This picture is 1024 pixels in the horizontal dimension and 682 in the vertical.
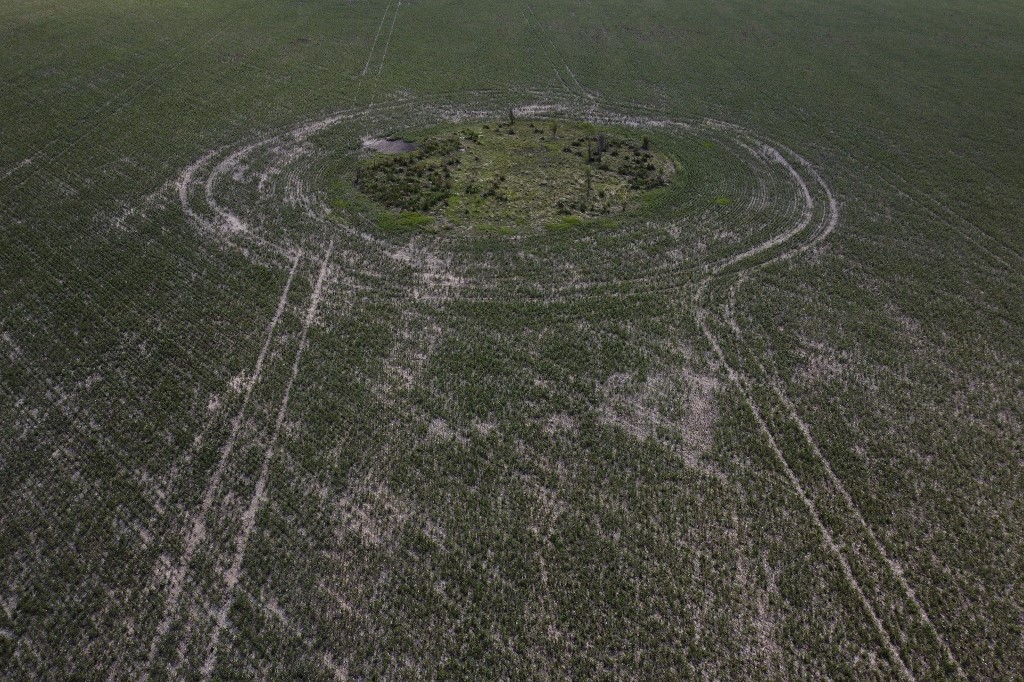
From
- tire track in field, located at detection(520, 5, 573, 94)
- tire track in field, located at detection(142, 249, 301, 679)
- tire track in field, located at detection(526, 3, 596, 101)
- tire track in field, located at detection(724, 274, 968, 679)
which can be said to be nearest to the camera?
tire track in field, located at detection(142, 249, 301, 679)

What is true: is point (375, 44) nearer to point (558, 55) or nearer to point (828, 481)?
point (558, 55)

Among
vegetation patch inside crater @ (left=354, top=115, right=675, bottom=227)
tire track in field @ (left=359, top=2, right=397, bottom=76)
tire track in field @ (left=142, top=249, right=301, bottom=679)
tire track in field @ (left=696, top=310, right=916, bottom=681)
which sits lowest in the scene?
tire track in field @ (left=142, top=249, right=301, bottom=679)

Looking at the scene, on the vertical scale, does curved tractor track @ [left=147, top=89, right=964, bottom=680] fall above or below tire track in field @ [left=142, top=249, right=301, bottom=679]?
above

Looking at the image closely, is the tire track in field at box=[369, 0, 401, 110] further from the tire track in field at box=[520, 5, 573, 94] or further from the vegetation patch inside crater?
the tire track in field at box=[520, 5, 573, 94]

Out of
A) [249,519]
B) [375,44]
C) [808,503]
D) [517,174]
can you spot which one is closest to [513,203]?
[517,174]

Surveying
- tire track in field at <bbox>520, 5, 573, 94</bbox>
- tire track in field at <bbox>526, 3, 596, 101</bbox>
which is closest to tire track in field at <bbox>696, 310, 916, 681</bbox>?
tire track in field at <bbox>526, 3, 596, 101</bbox>

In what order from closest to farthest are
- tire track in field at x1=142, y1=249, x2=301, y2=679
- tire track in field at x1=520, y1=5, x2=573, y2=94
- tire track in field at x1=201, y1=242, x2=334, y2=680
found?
tire track in field at x1=201, y1=242, x2=334, y2=680, tire track in field at x1=142, y1=249, x2=301, y2=679, tire track in field at x1=520, y1=5, x2=573, y2=94

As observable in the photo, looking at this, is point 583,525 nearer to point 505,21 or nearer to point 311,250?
point 311,250
